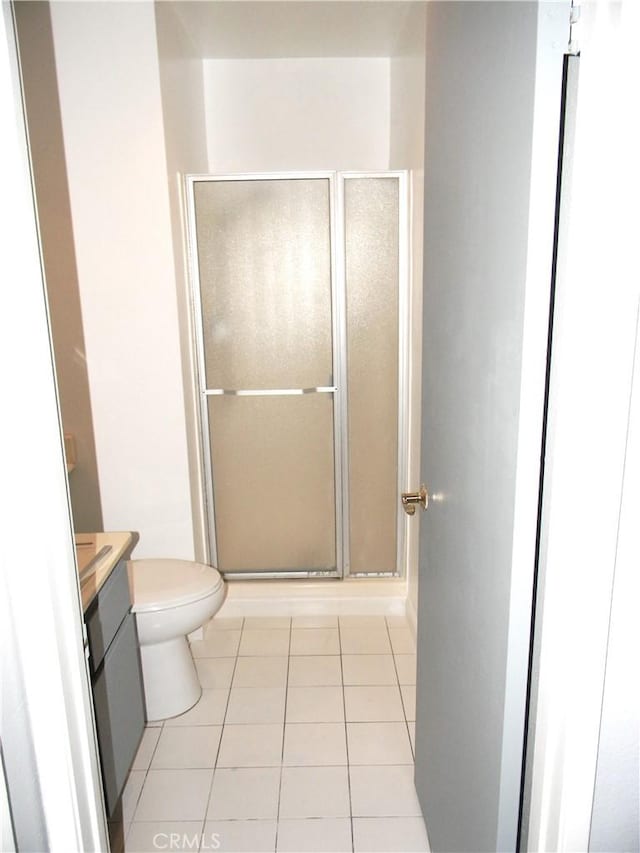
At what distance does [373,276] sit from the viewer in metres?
2.51

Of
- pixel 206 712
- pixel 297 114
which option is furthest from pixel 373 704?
pixel 297 114

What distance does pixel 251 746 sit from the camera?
74.6 inches

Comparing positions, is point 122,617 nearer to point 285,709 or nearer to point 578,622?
point 285,709

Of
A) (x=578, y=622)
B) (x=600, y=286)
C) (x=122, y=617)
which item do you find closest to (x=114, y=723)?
(x=122, y=617)

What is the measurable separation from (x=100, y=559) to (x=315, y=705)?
1.04m

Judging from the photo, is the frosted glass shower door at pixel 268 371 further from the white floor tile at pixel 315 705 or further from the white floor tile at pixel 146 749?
the white floor tile at pixel 146 749

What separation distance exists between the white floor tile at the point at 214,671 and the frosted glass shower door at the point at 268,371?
487 mm

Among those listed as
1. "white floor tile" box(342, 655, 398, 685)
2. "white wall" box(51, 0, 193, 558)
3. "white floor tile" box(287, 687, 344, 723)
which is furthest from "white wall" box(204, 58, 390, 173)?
"white floor tile" box(287, 687, 344, 723)

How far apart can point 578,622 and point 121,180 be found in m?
2.10

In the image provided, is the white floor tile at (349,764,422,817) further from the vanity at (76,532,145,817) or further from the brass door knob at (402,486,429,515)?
the brass door knob at (402,486,429,515)

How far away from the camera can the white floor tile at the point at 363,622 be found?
8.56 ft

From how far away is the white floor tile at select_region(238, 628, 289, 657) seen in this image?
2.44 meters

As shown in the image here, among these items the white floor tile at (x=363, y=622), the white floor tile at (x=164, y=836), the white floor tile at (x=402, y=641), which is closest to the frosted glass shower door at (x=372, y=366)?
the white floor tile at (x=363, y=622)

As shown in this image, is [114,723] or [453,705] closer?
[453,705]
